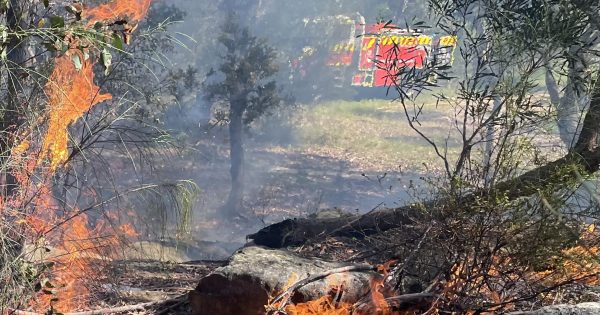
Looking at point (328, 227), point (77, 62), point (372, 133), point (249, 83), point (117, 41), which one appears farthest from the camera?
point (372, 133)

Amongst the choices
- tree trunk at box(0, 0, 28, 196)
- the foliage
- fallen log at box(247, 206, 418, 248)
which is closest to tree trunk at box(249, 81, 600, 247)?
fallen log at box(247, 206, 418, 248)

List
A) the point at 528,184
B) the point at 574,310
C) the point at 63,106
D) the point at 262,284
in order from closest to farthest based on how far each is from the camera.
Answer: the point at 574,310 < the point at 262,284 < the point at 63,106 < the point at 528,184

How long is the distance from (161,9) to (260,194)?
897 centimetres

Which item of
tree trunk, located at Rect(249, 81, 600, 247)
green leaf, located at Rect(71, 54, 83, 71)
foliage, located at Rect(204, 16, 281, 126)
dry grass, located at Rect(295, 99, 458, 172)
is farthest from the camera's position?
dry grass, located at Rect(295, 99, 458, 172)

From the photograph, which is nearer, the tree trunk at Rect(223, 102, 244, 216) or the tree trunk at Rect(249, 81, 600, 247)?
the tree trunk at Rect(249, 81, 600, 247)

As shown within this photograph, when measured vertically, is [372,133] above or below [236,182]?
above

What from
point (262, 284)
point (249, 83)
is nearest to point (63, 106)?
point (262, 284)

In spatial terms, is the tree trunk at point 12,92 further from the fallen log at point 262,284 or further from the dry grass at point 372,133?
the dry grass at point 372,133

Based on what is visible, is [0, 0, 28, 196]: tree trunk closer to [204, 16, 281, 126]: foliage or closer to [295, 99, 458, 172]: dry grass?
[204, 16, 281, 126]: foliage

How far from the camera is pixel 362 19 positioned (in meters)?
38.6

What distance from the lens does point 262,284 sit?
5.75m

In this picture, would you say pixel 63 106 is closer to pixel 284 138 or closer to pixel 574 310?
pixel 574 310

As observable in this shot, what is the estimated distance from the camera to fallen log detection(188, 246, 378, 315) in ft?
18.7

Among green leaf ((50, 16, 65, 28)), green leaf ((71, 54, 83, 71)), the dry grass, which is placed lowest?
the dry grass
